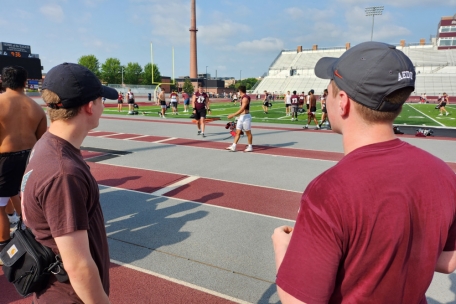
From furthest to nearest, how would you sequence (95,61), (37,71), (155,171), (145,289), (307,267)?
(95,61), (37,71), (155,171), (145,289), (307,267)

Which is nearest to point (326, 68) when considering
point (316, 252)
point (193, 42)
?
point (316, 252)

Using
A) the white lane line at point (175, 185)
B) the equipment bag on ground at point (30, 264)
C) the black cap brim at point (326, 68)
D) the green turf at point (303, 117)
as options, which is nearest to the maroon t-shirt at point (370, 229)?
the black cap brim at point (326, 68)

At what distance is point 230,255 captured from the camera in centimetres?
394

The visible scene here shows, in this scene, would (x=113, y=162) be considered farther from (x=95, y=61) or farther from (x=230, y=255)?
(x=95, y=61)

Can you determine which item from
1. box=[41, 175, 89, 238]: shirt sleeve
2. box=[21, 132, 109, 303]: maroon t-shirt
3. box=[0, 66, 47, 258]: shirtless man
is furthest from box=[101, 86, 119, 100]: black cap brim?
box=[0, 66, 47, 258]: shirtless man

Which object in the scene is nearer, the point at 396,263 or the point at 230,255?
the point at 396,263

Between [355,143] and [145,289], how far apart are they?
282 cm

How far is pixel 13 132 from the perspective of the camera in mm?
3928

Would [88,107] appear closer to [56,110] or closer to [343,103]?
[56,110]

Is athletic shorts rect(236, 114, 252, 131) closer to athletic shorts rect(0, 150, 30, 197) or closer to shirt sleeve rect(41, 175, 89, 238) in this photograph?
athletic shorts rect(0, 150, 30, 197)

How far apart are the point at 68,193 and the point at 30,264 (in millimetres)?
511

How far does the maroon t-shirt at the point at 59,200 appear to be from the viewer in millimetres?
1498

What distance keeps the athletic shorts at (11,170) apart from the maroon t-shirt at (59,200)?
267cm

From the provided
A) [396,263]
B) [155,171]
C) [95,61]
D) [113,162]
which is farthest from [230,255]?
[95,61]
